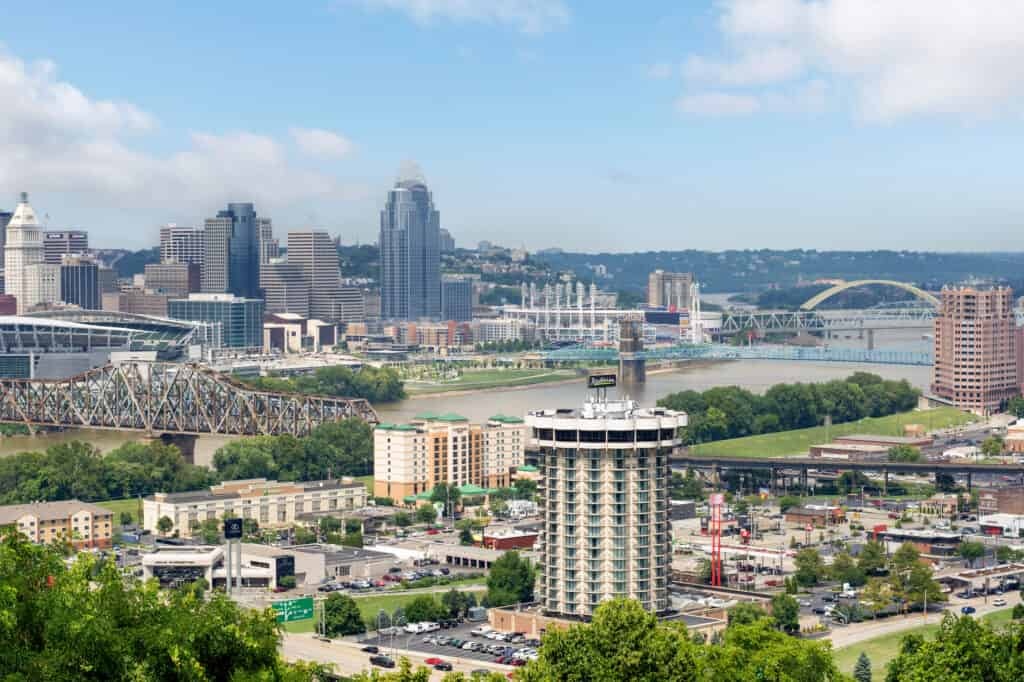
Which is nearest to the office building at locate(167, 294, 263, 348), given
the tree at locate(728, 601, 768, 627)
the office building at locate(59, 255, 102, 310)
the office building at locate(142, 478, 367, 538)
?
the office building at locate(59, 255, 102, 310)

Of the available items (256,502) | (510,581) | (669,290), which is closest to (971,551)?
(510,581)

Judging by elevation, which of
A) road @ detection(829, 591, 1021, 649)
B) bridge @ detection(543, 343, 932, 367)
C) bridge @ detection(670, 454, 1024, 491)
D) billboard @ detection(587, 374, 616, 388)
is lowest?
road @ detection(829, 591, 1021, 649)

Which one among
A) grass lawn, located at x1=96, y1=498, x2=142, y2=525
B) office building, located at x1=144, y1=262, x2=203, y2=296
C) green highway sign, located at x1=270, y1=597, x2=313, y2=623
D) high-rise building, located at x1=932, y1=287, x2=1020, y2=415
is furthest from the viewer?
office building, located at x1=144, y1=262, x2=203, y2=296

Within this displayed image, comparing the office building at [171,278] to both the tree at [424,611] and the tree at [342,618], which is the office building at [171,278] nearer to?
the tree at [424,611]

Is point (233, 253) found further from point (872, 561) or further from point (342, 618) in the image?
point (342, 618)

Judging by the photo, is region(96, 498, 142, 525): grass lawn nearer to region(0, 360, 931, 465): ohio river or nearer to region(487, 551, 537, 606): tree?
region(0, 360, 931, 465): ohio river

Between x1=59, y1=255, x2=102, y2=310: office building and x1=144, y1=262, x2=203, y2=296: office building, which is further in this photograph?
x1=144, y1=262, x2=203, y2=296: office building

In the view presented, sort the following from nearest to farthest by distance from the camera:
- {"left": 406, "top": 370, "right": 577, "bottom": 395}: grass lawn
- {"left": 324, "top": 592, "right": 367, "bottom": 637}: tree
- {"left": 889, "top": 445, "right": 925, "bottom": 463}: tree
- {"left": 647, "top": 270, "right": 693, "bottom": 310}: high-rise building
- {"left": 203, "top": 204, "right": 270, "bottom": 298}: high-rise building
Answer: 1. {"left": 324, "top": 592, "right": 367, "bottom": 637}: tree
2. {"left": 889, "top": 445, "right": 925, "bottom": 463}: tree
3. {"left": 406, "top": 370, "right": 577, "bottom": 395}: grass lawn
4. {"left": 203, "top": 204, "right": 270, "bottom": 298}: high-rise building
5. {"left": 647, "top": 270, "right": 693, "bottom": 310}: high-rise building
